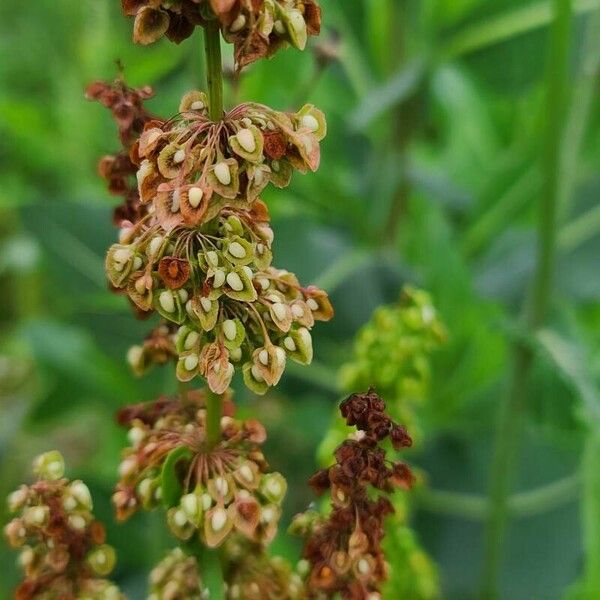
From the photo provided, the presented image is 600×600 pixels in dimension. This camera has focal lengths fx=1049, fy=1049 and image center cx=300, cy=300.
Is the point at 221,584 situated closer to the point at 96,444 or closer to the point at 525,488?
the point at 525,488

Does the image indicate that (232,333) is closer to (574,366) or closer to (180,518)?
(180,518)

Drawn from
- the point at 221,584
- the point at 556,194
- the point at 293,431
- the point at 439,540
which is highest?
the point at 556,194

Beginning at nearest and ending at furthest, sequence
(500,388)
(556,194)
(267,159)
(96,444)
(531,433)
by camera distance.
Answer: (267,159), (556,194), (500,388), (531,433), (96,444)

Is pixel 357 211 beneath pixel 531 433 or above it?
above

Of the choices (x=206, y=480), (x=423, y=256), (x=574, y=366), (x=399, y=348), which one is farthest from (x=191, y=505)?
(x=423, y=256)

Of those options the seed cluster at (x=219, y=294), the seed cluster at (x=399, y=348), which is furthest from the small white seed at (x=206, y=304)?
the seed cluster at (x=399, y=348)

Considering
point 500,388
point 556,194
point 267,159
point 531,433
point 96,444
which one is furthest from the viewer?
point 96,444

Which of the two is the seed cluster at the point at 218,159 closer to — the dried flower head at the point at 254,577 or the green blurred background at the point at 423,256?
the dried flower head at the point at 254,577

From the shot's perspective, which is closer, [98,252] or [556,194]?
[556,194]

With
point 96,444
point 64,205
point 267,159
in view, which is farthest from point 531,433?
point 267,159

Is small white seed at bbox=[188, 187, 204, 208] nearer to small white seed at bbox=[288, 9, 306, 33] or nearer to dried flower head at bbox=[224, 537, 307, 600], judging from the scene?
small white seed at bbox=[288, 9, 306, 33]
